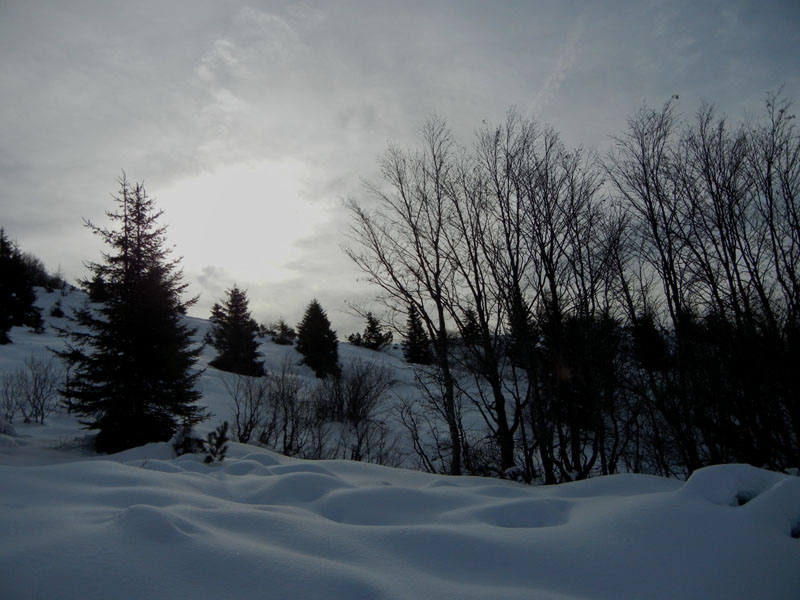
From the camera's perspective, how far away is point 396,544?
8.16 feet

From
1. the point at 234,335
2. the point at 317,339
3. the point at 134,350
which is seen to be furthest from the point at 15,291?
the point at 134,350

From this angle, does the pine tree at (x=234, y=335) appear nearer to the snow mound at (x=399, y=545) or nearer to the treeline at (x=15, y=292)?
the treeline at (x=15, y=292)

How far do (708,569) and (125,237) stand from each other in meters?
13.5

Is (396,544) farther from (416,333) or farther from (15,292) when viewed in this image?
(15,292)

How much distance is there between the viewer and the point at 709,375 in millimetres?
10469

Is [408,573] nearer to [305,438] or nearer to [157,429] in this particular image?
[157,429]

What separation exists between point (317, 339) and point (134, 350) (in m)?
20.8

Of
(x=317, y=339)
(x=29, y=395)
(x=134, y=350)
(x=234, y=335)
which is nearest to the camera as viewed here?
(x=134, y=350)

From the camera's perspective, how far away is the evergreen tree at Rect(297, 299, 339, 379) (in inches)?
1206

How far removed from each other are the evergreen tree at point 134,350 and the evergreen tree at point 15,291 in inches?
959

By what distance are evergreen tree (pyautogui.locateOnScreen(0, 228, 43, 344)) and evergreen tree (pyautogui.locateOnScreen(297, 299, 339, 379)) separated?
60.6 ft

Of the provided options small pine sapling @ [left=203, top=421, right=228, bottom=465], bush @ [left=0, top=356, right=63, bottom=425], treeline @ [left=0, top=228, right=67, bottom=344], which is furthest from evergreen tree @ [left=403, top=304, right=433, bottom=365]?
treeline @ [left=0, top=228, right=67, bottom=344]

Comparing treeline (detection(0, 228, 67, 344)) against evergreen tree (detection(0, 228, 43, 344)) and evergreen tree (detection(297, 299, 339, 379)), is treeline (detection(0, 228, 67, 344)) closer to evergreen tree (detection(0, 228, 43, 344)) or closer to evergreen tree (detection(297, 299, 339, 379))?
evergreen tree (detection(0, 228, 43, 344))

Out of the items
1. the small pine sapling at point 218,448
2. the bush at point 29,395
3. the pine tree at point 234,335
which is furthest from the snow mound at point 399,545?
the pine tree at point 234,335
